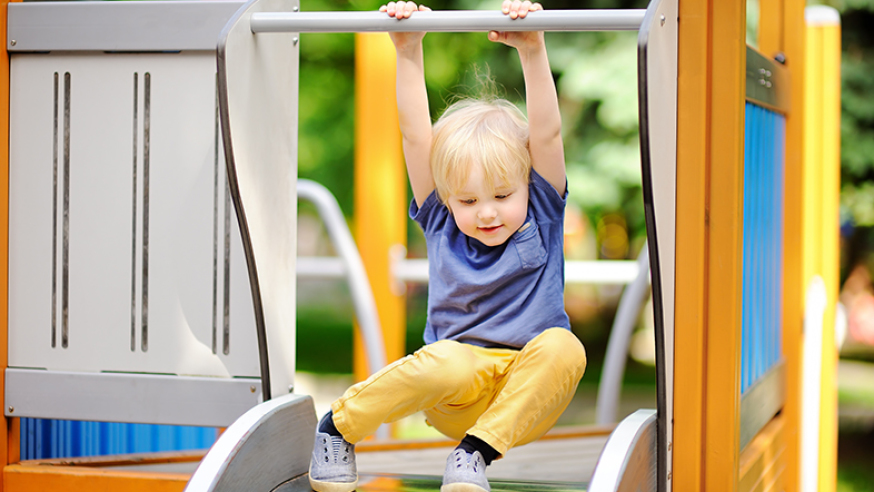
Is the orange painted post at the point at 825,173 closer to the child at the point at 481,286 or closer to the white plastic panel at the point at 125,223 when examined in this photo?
the child at the point at 481,286

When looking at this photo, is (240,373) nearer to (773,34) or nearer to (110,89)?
(110,89)

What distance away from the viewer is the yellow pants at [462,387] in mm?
1713

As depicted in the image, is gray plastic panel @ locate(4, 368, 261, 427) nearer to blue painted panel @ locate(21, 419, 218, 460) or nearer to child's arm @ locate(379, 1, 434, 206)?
blue painted panel @ locate(21, 419, 218, 460)

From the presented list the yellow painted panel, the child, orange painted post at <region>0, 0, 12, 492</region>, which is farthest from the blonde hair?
the yellow painted panel

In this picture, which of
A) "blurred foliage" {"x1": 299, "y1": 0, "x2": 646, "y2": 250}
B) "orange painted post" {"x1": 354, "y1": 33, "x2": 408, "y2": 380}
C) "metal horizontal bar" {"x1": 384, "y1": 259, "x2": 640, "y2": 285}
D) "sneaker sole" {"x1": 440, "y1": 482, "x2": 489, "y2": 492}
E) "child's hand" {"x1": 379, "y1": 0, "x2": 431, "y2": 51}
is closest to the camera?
"sneaker sole" {"x1": 440, "y1": 482, "x2": 489, "y2": 492}

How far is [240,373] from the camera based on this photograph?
2006 mm

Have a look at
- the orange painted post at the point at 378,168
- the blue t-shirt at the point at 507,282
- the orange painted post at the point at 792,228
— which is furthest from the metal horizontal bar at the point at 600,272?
the blue t-shirt at the point at 507,282

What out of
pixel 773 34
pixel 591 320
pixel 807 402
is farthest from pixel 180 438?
pixel 591 320

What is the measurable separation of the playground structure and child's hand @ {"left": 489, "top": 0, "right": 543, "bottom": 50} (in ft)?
0.56

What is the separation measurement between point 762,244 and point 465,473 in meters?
1.18

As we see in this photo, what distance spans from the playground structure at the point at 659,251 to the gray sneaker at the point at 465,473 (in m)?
0.27

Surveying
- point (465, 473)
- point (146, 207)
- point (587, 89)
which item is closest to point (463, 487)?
point (465, 473)

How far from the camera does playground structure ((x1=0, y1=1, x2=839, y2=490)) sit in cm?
163

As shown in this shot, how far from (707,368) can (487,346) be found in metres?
0.48
